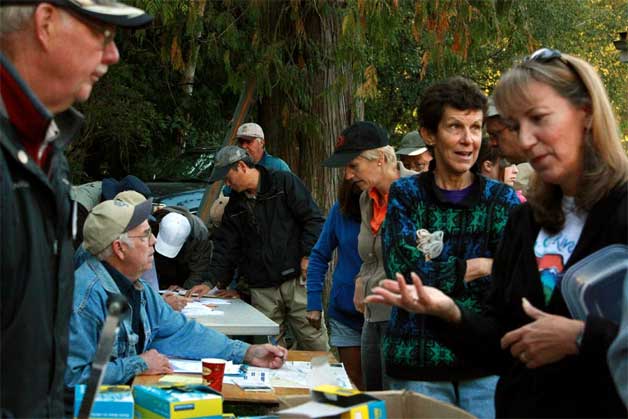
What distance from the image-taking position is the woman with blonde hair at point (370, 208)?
4.46 meters

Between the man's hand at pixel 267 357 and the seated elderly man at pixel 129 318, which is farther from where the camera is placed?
the man's hand at pixel 267 357

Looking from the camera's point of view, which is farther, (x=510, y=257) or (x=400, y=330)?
(x=400, y=330)

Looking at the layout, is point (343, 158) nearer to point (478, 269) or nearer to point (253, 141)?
point (478, 269)

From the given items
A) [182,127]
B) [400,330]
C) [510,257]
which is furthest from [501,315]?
[182,127]

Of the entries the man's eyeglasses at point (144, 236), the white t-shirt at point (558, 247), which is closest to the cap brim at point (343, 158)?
the man's eyeglasses at point (144, 236)

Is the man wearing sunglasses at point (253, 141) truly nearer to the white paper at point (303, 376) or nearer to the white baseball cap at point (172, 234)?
the white baseball cap at point (172, 234)

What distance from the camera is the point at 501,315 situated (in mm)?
2672

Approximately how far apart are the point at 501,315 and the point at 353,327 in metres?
2.69

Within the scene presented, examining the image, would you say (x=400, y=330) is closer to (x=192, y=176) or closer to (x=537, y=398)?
(x=537, y=398)

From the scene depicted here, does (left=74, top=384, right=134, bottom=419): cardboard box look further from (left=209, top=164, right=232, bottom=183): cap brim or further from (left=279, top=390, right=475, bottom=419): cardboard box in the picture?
(left=209, top=164, right=232, bottom=183): cap brim

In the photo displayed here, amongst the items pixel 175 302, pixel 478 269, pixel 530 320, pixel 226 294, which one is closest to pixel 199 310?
pixel 175 302

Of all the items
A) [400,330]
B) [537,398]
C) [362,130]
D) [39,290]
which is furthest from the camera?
[362,130]

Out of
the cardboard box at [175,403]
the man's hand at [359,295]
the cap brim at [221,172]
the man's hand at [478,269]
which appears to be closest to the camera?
the cardboard box at [175,403]

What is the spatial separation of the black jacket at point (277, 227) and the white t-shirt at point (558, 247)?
14.9 ft
